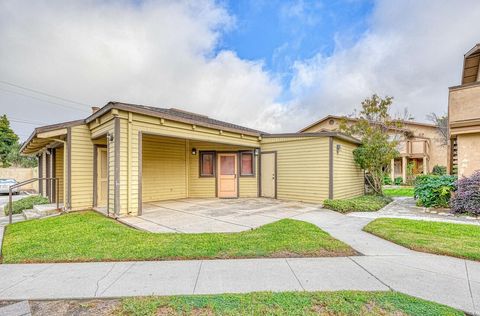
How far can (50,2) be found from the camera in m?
8.20

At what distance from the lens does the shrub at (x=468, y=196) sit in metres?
6.92

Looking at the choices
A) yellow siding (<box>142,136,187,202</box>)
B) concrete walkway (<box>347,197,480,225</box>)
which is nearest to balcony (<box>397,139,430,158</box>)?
concrete walkway (<box>347,197,480,225</box>)

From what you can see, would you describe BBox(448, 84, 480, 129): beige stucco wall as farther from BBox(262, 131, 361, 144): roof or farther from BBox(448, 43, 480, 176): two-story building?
BBox(262, 131, 361, 144): roof

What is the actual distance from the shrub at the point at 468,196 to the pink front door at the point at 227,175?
7572 mm

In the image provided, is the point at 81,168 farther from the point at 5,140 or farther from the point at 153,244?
the point at 5,140

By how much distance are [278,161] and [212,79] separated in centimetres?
666

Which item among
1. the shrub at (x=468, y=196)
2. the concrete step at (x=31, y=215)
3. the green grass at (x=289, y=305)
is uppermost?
the shrub at (x=468, y=196)

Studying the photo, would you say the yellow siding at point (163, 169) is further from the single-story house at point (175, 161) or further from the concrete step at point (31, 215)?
the concrete step at point (31, 215)

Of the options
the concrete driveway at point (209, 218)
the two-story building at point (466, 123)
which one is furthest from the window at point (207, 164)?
the two-story building at point (466, 123)

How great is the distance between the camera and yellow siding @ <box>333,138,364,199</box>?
9.12 m

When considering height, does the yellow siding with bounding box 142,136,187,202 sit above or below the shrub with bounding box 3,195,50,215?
above

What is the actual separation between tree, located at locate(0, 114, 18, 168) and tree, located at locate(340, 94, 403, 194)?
32.2m

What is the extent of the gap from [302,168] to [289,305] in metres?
7.53

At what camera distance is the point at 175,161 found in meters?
10.6
